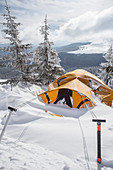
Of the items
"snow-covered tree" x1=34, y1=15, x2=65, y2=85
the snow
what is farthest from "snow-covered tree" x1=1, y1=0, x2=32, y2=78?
the snow

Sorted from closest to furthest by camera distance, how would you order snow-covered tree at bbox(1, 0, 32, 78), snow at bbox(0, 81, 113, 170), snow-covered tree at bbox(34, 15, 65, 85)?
snow at bbox(0, 81, 113, 170) → snow-covered tree at bbox(1, 0, 32, 78) → snow-covered tree at bbox(34, 15, 65, 85)

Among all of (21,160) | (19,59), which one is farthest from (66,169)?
(19,59)

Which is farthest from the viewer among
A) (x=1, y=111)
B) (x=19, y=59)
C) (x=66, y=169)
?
(x=19, y=59)

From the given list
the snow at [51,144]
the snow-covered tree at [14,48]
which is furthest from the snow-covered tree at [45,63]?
the snow at [51,144]

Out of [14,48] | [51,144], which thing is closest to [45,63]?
[14,48]

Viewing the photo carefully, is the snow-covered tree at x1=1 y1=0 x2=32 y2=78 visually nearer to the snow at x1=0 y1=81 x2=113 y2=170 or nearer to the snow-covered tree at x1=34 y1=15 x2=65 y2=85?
the snow-covered tree at x1=34 y1=15 x2=65 y2=85

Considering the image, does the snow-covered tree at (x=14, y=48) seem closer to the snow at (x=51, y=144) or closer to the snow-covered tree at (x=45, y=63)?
the snow-covered tree at (x=45, y=63)

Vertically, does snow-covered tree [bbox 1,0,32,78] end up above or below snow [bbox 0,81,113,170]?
above

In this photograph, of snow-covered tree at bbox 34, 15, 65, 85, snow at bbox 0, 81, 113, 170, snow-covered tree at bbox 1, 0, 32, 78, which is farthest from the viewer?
snow-covered tree at bbox 34, 15, 65, 85

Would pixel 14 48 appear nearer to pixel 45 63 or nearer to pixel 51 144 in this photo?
pixel 45 63

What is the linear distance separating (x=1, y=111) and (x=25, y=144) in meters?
3.06

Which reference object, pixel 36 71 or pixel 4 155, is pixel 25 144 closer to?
pixel 4 155

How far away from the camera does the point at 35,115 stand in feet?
15.8

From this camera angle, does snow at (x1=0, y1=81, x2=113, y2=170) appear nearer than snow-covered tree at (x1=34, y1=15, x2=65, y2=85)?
Yes
